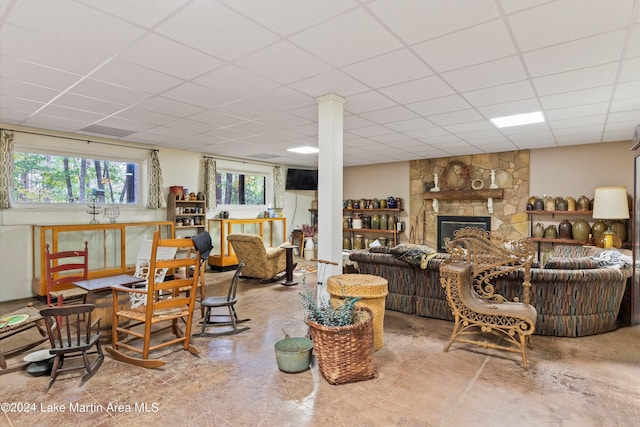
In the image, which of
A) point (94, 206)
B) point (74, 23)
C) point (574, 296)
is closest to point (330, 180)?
point (74, 23)

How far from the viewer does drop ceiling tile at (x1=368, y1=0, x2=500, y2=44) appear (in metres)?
1.93

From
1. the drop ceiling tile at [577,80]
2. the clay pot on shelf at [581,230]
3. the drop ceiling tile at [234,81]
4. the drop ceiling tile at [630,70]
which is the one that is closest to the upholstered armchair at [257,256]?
the drop ceiling tile at [234,81]

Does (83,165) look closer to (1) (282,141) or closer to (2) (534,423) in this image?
(1) (282,141)

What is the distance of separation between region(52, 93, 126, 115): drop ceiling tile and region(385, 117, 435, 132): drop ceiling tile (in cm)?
331

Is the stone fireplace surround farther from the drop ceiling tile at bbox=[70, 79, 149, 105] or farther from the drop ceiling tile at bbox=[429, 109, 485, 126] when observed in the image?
the drop ceiling tile at bbox=[70, 79, 149, 105]

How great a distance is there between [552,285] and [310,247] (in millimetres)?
4765

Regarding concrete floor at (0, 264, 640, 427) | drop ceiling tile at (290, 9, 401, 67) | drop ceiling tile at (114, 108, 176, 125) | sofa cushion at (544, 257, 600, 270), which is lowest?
concrete floor at (0, 264, 640, 427)

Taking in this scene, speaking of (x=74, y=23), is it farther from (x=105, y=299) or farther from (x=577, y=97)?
(x=577, y=97)

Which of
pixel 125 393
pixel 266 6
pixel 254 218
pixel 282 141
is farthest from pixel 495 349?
pixel 254 218

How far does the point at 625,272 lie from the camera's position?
11.7 feet

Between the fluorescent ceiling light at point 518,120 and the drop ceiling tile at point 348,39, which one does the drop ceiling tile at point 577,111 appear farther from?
the drop ceiling tile at point 348,39

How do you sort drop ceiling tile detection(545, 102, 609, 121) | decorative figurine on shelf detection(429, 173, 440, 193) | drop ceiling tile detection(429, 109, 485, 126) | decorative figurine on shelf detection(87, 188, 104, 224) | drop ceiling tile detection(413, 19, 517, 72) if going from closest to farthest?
drop ceiling tile detection(413, 19, 517, 72) → drop ceiling tile detection(545, 102, 609, 121) → drop ceiling tile detection(429, 109, 485, 126) → decorative figurine on shelf detection(87, 188, 104, 224) → decorative figurine on shelf detection(429, 173, 440, 193)

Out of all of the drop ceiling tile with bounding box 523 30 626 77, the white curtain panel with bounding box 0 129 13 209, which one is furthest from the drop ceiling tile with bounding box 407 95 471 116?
the white curtain panel with bounding box 0 129 13 209

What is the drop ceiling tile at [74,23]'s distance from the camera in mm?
1973
